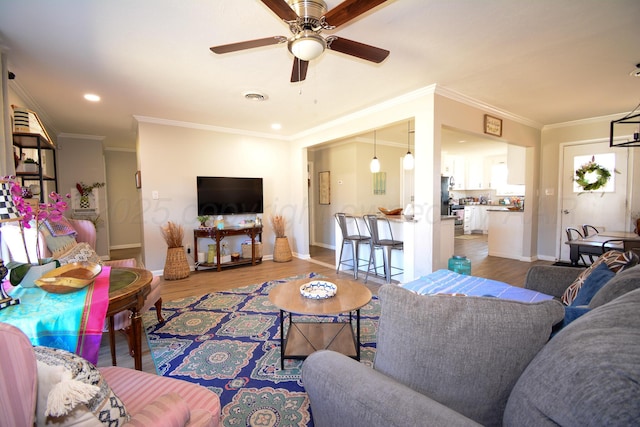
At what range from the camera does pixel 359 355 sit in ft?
6.51

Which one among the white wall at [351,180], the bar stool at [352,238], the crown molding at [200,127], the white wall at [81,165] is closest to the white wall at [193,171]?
the crown molding at [200,127]

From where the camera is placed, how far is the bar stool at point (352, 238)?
4172 millimetres

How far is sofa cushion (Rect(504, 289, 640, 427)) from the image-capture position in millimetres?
515

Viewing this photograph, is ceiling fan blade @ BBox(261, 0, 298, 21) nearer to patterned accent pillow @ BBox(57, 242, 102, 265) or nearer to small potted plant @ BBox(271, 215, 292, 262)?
patterned accent pillow @ BBox(57, 242, 102, 265)

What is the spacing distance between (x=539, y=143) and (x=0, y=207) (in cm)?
707

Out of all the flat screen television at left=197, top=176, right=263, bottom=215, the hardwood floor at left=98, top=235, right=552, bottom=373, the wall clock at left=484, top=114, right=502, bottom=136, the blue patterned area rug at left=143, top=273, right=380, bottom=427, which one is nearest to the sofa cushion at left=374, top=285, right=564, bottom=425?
the blue patterned area rug at left=143, top=273, right=380, bottom=427

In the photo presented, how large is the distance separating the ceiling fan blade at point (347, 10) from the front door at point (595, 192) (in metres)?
5.08

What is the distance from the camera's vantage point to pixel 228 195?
194 inches

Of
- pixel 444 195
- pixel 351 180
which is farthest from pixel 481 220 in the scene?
pixel 351 180

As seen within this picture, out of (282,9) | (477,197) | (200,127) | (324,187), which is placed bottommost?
(477,197)

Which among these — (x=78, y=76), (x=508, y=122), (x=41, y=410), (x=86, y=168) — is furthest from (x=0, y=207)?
(x=508, y=122)

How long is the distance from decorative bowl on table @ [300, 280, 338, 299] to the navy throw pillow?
1.38 meters

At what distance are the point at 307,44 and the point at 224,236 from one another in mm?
3714

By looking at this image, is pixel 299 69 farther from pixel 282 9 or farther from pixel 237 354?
pixel 237 354
